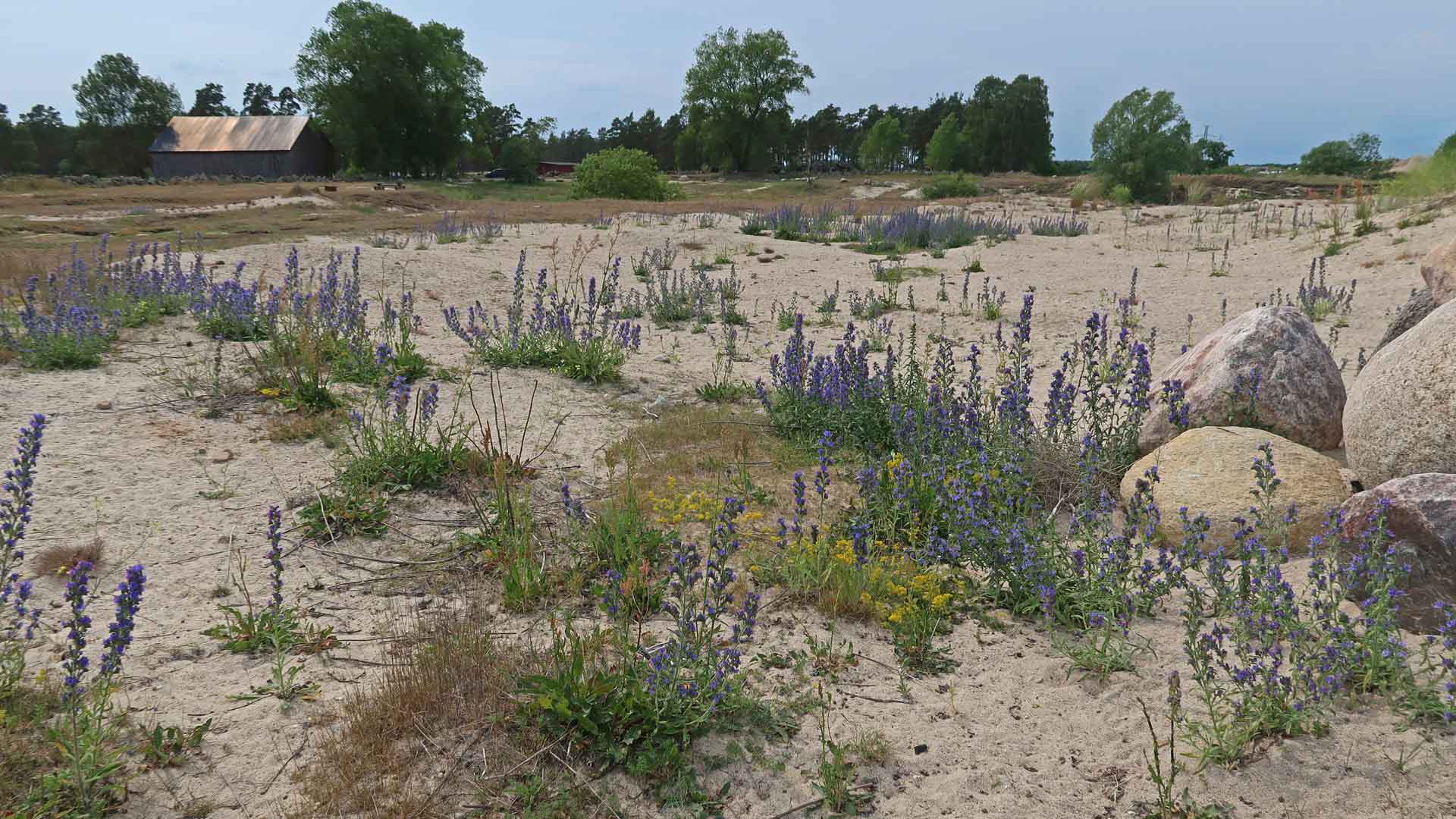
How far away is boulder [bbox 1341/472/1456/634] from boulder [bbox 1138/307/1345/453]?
1.60m

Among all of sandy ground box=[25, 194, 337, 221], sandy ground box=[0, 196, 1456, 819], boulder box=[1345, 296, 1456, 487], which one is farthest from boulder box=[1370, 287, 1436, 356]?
sandy ground box=[25, 194, 337, 221]

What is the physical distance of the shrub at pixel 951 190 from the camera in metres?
36.3

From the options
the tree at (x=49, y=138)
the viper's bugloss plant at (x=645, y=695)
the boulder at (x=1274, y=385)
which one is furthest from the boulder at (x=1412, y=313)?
the tree at (x=49, y=138)

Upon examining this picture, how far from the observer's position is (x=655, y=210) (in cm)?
2209

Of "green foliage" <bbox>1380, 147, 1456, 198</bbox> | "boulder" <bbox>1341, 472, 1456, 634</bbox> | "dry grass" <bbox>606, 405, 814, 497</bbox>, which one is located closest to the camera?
"boulder" <bbox>1341, 472, 1456, 634</bbox>

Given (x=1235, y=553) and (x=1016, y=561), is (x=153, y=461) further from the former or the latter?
(x=1235, y=553)

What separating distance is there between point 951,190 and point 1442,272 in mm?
33125

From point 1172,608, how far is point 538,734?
302 centimetres

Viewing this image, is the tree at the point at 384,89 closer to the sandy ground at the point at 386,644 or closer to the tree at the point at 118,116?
the tree at the point at 118,116

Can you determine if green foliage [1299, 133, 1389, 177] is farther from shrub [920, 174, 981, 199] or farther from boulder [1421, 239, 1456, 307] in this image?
boulder [1421, 239, 1456, 307]

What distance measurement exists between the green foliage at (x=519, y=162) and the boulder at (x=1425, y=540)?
52.9 metres

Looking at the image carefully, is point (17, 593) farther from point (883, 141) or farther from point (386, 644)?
point (883, 141)

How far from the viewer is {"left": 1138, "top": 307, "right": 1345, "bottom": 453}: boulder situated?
16.6ft

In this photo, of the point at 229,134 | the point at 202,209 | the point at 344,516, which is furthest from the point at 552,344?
the point at 229,134
